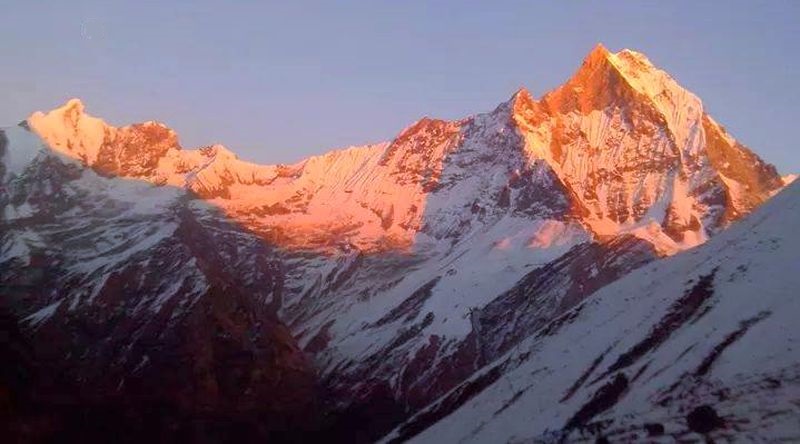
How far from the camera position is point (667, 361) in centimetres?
7694

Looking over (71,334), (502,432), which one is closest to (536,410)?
(502,432)

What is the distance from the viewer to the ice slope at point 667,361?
65.4 meters

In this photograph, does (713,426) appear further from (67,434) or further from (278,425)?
(278,425)

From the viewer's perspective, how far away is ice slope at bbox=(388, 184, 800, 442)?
65.4 m

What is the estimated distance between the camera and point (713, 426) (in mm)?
62188

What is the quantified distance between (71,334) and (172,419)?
4258 cm

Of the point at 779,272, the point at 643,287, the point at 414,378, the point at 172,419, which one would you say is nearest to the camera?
the point at 779,272

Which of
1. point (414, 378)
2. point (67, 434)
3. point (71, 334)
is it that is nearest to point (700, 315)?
point (67, 434)

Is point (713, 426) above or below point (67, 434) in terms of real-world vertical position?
below

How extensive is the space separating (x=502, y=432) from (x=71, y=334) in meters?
113

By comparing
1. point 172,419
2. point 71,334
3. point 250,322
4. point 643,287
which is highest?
point 71,334

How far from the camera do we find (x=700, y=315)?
83.4 m

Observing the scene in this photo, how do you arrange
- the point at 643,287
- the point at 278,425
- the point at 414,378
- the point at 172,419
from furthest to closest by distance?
the point at 414,378, the point at 278,425, the point at 172,419, the point at 643,287

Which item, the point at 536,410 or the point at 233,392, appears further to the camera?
the point at 233,392
